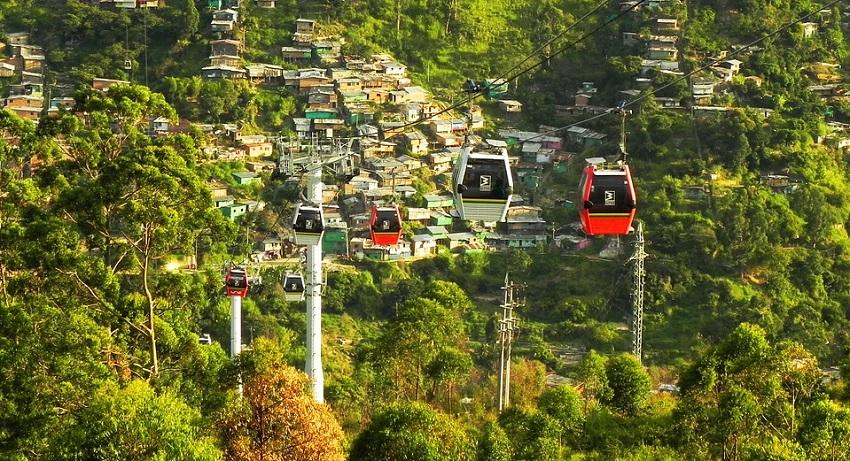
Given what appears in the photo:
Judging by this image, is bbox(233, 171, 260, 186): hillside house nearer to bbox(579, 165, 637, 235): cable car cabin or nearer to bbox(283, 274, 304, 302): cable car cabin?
bbox(283, 274, 304, 302): cable car cabin

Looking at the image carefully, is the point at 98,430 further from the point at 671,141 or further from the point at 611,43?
the point at 611,43

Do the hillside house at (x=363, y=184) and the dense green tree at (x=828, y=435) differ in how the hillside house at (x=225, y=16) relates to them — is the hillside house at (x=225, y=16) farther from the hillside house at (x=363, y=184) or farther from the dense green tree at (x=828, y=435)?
the dense green tree at (x=828, y=435)

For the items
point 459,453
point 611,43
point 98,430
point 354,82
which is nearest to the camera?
point 98,430

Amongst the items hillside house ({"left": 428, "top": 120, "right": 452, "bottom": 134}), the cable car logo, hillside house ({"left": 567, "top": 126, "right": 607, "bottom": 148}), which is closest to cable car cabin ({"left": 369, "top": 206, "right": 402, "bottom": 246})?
the cable car logo

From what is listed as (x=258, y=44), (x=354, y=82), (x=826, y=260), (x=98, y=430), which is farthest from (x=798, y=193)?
(x=98, y=430)

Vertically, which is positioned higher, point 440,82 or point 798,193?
point 440,82
